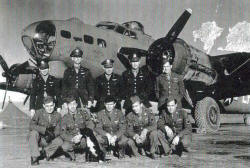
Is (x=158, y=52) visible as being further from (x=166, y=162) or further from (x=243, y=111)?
(x=243, y=111)

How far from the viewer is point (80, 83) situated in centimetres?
785

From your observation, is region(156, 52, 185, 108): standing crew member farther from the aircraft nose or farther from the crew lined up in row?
the aircraft nose

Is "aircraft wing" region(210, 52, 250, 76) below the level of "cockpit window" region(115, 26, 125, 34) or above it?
below

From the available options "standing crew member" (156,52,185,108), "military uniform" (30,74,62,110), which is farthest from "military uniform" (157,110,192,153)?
"military uniform" (30,74,62,110)

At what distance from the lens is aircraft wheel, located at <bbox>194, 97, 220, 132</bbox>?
11.7m

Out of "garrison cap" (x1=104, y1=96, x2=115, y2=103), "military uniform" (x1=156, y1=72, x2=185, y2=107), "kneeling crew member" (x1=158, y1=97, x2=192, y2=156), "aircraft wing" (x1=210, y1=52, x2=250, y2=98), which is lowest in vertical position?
"kneeling crew member" (x1=158, y1=97, x2=192, y2=156)

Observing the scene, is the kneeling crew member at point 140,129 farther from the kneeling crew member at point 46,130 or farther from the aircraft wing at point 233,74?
the aircraft wing at point 233,74

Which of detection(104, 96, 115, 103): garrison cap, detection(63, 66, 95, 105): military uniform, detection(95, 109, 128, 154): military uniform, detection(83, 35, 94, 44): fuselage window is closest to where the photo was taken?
detection(95, 109, 128, 154): military uniform

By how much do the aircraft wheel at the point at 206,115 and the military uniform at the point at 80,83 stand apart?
210 inches

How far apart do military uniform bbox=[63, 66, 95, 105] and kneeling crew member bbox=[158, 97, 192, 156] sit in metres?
1.88

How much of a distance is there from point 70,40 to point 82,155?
12.7 ft

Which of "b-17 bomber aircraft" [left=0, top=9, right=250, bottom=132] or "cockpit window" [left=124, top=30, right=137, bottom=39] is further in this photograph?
"cockpit window" [left=124, top=30, right=137, bottom=39]

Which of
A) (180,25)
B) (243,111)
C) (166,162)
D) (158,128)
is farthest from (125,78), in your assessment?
(243,111)

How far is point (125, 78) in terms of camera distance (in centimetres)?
852
